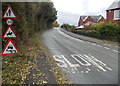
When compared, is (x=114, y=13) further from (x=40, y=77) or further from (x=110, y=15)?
(x=40, y=77)

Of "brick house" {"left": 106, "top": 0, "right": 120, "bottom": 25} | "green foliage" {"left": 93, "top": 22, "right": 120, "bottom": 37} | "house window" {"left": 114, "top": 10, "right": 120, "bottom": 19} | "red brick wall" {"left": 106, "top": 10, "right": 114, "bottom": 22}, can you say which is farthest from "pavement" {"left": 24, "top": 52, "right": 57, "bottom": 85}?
"red brick wall" {"left": 106, "top": 10, "right": 114, "bottom": 22}

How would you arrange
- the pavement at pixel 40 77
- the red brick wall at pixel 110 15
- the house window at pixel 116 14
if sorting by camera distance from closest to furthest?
the pavement at pixel 40 77 < the house window at pixel 116 14 < the red brick wall at pixel 110 15

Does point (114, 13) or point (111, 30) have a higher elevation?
point (114, 13)

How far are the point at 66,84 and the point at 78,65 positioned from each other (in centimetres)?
270

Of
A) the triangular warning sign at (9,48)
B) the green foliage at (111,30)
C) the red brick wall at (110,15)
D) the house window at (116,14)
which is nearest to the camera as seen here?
the triangular warning sign at (9,48)

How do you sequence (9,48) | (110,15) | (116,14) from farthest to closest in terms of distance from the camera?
(110,15), (116,14), (9,48)

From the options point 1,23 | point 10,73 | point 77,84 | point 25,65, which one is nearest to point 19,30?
point 1,23

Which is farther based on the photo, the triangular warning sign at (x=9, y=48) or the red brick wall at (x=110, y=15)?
the red brick wall at (x=110, y=15)

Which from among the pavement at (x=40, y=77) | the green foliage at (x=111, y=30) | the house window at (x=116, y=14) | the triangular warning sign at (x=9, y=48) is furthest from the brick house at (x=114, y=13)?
the triangular warning sign at (x=9, y=48)

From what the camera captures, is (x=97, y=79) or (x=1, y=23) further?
(x=1, y=23)

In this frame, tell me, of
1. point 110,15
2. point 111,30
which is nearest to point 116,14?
point 110,15

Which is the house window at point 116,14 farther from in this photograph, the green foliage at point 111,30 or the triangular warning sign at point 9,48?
the triangular warning sign at point 9,48

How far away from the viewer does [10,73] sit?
568 centimetres

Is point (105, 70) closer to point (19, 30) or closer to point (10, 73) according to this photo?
point (10, 73)
